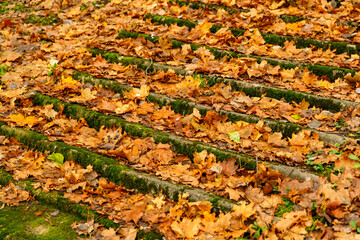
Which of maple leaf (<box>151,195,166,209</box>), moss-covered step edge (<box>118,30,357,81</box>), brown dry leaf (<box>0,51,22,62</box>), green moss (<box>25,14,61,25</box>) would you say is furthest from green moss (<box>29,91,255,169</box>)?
green moss (<box>25,14,61,25</box>)

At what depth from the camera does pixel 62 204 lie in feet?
9.69

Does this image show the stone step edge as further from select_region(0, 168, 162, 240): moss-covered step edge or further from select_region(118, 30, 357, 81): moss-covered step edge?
select_region(0, 168, 162, 240): moss-covered step edge

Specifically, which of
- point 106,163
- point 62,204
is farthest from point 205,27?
point 62,204

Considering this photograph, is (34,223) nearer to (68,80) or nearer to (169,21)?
(68,80)

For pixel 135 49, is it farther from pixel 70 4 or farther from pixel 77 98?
pixel 70 4

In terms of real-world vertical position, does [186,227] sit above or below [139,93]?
below

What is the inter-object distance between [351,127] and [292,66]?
1100mm

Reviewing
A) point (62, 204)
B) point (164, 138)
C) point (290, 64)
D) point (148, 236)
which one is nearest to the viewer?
point (148, 236)

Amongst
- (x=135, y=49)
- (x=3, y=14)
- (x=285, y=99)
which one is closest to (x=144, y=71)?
(x=135, y=49)

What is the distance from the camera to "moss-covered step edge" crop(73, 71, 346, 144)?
315cm

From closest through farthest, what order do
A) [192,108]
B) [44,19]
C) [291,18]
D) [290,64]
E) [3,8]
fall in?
[192,108] < [290,64] < [291,18] < [44,19] < [3,8]

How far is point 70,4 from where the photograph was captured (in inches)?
257

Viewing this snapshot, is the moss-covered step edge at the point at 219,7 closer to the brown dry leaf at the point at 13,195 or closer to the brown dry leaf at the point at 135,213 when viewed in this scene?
the brown dry leaf at the point at 135,213

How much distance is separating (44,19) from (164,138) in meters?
4.20
